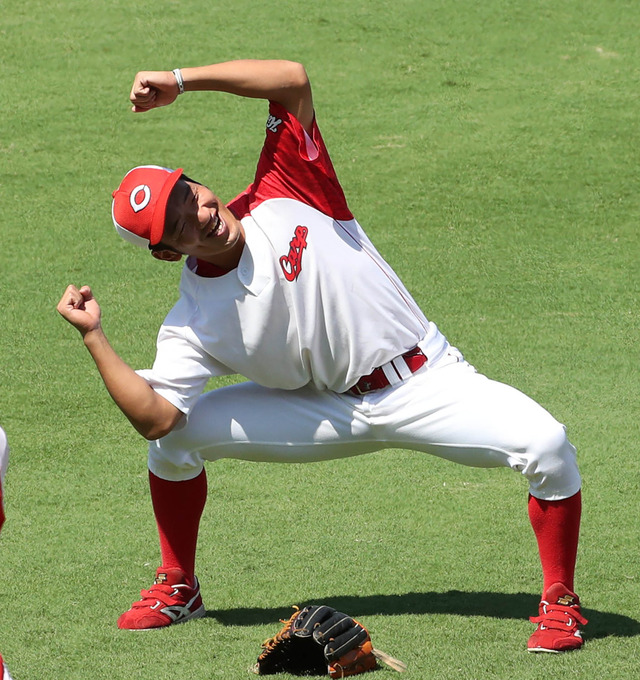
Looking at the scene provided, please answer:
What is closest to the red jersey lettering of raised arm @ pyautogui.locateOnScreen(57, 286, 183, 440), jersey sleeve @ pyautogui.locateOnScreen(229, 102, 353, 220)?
jersey sleeve @ pyautogui.locateOnScreen(229, 102, 353, 220)

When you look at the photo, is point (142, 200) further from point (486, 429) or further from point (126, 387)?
point (486, 429)

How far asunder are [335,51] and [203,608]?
21.2 ft

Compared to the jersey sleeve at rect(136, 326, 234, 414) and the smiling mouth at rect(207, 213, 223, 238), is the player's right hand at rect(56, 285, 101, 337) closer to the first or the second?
the jersey sleeve at rect(136, 326, 234, 414)

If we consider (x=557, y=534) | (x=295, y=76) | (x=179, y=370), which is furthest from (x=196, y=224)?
(x=557, y=534)

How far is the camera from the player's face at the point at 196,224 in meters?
3.10

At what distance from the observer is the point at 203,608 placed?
3.59m

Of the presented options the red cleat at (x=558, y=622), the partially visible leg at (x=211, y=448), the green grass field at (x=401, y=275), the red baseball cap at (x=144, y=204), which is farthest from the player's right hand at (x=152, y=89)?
the red cleat at (x=558, y=622)

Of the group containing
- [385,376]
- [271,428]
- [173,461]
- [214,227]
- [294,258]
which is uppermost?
[214,227]

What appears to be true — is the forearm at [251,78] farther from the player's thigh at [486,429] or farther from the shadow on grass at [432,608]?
the shadow on grass at [432,608]

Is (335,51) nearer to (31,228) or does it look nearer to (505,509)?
(31,228)

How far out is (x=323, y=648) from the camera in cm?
306

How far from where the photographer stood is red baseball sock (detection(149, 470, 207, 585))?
3.53 meters

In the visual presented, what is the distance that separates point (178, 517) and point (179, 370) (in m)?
0.56

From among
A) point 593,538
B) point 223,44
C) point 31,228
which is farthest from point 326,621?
point 223,44
